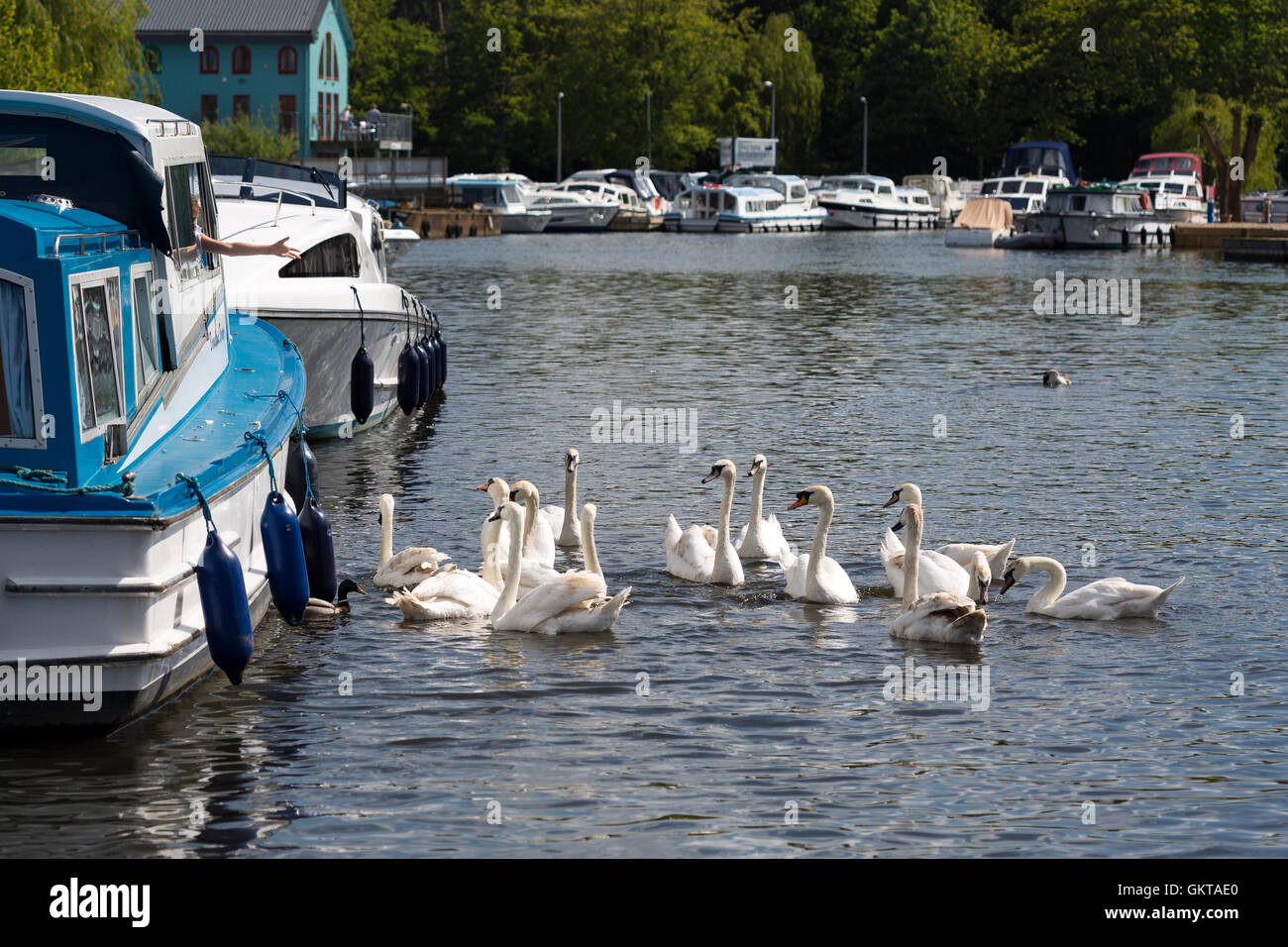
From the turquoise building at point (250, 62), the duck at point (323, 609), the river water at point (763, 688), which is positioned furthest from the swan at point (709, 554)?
the turquoise building at point (250, 62)

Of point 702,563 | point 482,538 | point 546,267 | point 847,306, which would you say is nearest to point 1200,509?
point 702,563

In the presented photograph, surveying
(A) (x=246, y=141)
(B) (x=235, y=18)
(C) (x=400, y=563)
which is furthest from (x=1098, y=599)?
(B) (x=235, y=18)

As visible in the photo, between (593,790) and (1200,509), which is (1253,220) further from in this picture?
(593,790)

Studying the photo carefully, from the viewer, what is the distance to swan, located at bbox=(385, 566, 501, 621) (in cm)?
1313

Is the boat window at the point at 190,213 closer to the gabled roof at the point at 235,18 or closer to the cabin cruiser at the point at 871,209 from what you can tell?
the gabled roof at the point at 235,18

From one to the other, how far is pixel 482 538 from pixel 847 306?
101 ft

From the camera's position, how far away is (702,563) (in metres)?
14.6

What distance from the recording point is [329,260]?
23.6 meters

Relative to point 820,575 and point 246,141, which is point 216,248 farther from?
point 246,141

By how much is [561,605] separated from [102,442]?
3.61m

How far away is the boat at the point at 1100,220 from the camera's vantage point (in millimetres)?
71125

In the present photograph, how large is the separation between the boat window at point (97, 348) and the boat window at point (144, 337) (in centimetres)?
44

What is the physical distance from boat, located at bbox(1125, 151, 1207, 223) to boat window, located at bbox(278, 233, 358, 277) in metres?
57.1

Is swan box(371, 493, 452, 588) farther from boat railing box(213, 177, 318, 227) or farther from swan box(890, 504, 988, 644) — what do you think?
boat railing box(213, 177, 318, 227)
